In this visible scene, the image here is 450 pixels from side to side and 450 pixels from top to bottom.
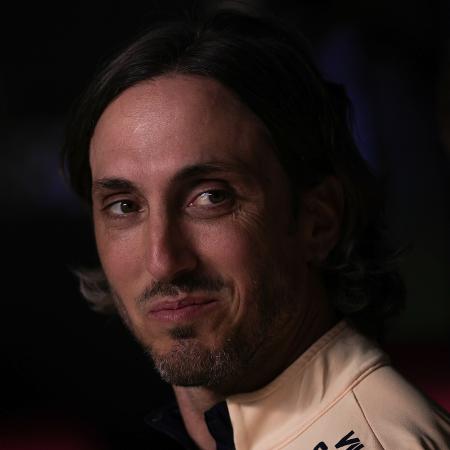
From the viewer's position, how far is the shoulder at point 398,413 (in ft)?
4.00

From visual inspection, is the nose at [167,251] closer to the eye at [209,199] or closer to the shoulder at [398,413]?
the eye at [209,199]

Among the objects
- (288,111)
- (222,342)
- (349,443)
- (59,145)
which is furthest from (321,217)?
(59,145)

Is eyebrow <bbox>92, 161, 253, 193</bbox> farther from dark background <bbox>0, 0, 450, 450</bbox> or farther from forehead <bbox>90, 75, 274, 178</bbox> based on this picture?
dark background <bbox>0, 0, 450, 450</bbox>

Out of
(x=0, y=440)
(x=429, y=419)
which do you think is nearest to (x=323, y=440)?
(x=429, y=419)

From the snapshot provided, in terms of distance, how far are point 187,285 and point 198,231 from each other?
9 cm

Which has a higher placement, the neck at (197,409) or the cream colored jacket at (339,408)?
the neck at (197,409)

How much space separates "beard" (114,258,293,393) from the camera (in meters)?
1.36

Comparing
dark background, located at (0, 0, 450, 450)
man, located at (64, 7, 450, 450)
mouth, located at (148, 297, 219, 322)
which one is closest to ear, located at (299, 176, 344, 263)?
man, located at (64, 7, 450, 450)

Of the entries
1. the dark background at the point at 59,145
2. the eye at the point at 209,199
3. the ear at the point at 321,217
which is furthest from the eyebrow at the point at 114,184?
the dark background at the point at 59,145

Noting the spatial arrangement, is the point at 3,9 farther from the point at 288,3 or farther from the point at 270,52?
the point at 270,52

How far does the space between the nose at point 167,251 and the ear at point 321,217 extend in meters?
0.25

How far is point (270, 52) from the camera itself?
4.96 ft

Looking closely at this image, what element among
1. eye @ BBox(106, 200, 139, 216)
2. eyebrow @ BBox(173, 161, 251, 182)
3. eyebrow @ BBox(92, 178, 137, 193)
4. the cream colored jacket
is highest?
eyebrow @ BBox(92, 178, 137, 193)

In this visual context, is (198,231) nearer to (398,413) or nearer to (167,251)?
(167,251)
